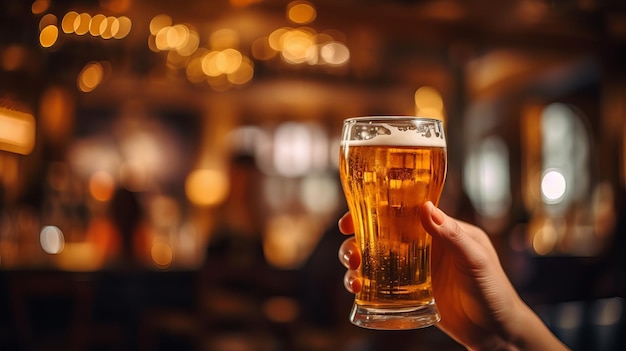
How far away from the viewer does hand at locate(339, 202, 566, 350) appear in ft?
3.92

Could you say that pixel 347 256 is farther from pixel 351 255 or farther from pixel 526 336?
pixel 526 336

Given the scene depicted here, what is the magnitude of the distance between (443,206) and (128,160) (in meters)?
6.58

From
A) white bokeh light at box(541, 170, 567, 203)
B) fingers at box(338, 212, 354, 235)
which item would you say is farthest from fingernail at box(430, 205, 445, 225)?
white bokeh light at box(541, 170, 567, 203)

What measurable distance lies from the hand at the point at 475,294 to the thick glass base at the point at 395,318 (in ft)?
0.18

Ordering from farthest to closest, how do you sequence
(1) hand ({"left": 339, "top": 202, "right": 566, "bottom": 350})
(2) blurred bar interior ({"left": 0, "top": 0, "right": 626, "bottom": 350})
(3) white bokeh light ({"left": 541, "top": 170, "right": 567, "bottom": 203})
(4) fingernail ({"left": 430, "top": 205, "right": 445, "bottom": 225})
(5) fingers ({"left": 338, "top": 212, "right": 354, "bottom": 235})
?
(3) white bokeh light ({"left": 541, "top": 170, "right": 567, "bottom": 203}), (2) blurred bar interior ({"left": 0, "top": 0, "right": 626, "bottom": 350}), (5) fingers ({"left": 338, "top": 212, "right": 354, "bottom": 235}), (1) hand ({"left": 339, "top": 202, "right": 566, "bottom": 350}), (4) fingernail ({"left": 430, "top": 205, "right": 445, "bottom": 225})

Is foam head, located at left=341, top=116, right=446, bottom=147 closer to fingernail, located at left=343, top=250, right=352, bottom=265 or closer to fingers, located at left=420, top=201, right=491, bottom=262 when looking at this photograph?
fingers, located at left=420, top=201, right=491, bottom=262

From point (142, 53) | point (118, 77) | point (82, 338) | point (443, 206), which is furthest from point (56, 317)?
point (118, 77)

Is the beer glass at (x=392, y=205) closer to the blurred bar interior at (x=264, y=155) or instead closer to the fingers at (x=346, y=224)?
the fingers at (x=346, y=224)

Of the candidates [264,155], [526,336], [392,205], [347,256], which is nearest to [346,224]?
[347,256]

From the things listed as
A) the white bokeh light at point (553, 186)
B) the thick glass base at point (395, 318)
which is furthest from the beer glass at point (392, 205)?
the white bokeh light at point (553, 186)

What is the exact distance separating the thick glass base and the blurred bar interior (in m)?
0.76

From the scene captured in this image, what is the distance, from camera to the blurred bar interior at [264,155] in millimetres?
3637

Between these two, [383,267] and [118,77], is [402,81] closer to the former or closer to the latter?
[118,77]

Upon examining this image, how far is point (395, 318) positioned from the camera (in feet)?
3.71
